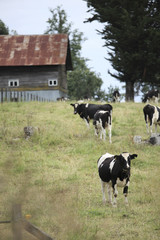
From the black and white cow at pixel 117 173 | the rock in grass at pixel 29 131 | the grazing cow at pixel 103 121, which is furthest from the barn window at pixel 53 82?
the black and white cow at pixel 117 173

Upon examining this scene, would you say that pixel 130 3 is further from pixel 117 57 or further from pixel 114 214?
pixel 114 214

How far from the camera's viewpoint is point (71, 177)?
10.6m

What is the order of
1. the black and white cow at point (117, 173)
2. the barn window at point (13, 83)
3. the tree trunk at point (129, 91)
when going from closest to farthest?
1. the black and white cow at point (117, 173)
2. the tree trunk at point (129, 91)
3. the barn window at point (13, 83)

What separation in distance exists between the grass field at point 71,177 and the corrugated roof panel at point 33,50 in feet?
48.0

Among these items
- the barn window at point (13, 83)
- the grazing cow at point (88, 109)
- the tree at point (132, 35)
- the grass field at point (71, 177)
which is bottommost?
the grass field at point (71, 177)

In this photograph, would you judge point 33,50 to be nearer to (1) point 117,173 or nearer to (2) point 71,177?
(2) point 71,177

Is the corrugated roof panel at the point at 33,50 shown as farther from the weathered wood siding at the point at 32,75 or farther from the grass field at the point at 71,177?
the grass field at the point at 71,177

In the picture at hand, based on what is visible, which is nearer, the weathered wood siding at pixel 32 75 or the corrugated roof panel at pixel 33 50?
the corrugated roof panel at pixel 33 50

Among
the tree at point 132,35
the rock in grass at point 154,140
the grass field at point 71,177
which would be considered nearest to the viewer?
the grass field at point 71,177

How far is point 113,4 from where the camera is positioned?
28.5 m

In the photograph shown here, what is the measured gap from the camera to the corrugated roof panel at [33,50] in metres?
37.5

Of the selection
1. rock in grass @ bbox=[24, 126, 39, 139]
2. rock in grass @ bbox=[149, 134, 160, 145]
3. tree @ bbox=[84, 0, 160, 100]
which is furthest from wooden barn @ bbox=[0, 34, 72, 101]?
rock in grass @ bbox=[149, 134, 160, 145]

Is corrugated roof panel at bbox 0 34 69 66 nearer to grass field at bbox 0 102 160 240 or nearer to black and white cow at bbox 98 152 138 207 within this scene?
grass field at bbox 0 102 160 240

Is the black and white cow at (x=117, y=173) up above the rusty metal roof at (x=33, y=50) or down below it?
below
